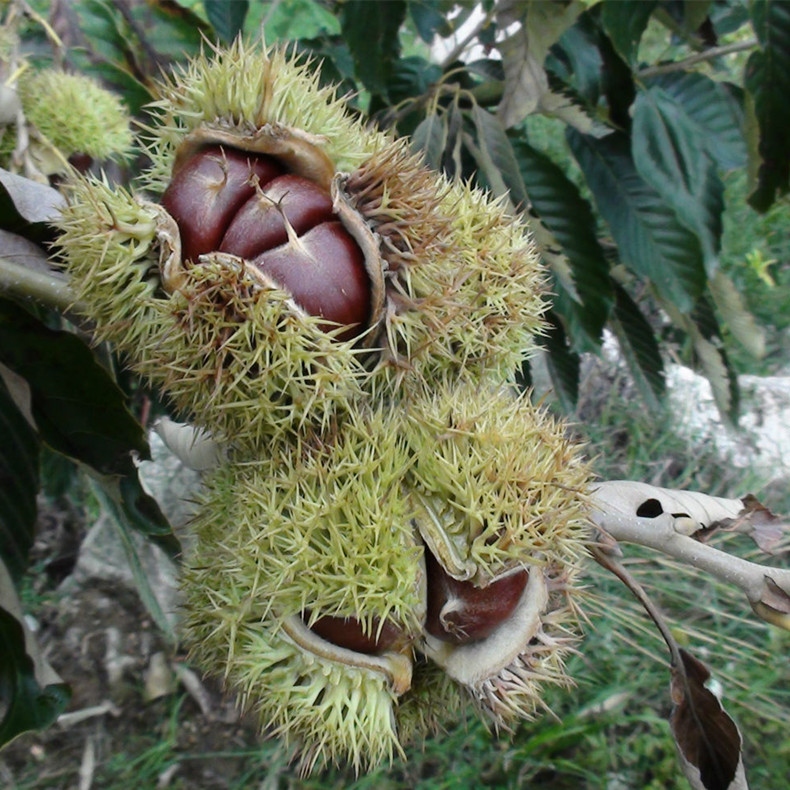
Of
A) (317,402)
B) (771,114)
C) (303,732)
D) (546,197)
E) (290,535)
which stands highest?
(771,114)

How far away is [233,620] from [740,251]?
10.6ft

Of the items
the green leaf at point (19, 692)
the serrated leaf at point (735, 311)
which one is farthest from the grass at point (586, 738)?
the green leaf at point (19, 692)

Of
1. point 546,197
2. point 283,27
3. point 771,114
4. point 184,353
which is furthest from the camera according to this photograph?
point 283,27

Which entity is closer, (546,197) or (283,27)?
(546,197)

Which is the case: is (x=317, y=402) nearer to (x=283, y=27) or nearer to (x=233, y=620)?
(x=233, y=620)

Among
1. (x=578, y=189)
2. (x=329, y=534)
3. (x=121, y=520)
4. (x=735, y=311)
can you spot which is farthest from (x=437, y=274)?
(x=735, y=311)

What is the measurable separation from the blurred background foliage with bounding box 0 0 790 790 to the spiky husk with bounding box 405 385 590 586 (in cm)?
34

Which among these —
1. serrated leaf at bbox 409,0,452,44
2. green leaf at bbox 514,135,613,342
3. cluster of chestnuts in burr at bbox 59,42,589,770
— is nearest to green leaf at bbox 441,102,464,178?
green leaf at bbox 514,135,613,342

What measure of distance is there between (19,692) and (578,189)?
4.44ft

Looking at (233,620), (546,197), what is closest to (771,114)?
(546,197)

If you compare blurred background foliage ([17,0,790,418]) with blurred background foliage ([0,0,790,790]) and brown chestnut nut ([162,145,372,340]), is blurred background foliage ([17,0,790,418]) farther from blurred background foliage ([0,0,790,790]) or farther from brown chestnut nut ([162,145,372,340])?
brown chestnut nut ([162,145,372,340])

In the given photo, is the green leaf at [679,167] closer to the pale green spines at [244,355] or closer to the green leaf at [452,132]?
the green leaf at [452,132]

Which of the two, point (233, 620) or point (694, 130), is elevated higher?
point (694, 130)

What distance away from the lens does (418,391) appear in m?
0.79
